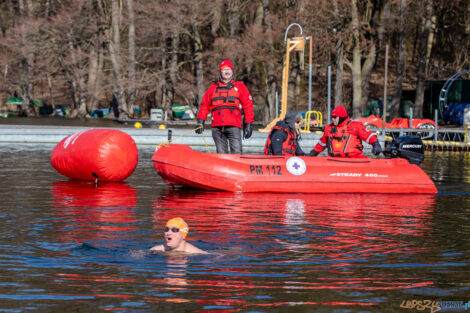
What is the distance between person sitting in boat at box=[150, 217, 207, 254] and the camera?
27.4 feet

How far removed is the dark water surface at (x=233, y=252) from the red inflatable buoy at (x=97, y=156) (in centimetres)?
93

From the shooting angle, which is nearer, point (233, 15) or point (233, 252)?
point (233, 252)

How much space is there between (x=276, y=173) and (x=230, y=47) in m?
32.9

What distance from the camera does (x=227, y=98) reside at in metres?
14.8

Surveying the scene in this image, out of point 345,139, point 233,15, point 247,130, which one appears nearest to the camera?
point 247,130

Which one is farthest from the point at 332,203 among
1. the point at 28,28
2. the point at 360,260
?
the point at 28,28

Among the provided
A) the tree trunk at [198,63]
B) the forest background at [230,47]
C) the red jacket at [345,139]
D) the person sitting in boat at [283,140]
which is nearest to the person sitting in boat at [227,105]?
the person sitting in boat at [283,140]

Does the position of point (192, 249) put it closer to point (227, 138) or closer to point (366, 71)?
point (227, 138)

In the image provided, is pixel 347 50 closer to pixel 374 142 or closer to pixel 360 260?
pixel 374 142

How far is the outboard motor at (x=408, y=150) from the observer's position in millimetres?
16328

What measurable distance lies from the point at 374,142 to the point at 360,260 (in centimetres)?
661

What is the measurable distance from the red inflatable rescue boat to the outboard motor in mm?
1423

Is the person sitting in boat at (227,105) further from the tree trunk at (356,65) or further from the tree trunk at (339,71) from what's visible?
the tree trunk at (356,65)

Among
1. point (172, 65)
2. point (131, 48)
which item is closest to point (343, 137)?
point (172, 65)
